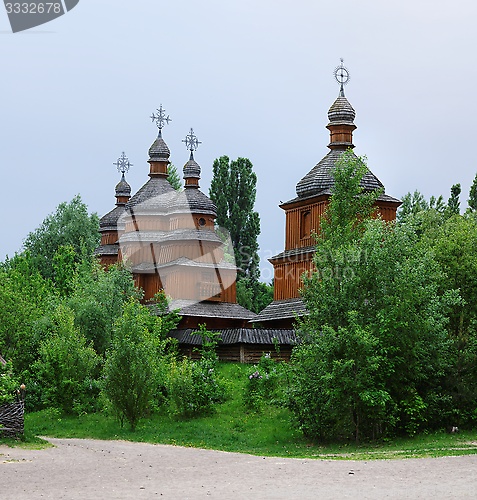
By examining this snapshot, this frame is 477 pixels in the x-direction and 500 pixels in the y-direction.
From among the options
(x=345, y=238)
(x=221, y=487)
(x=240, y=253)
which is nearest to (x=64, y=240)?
(x=240, y=253)

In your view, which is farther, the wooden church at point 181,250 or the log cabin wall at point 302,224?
the wooden church at point 181,250

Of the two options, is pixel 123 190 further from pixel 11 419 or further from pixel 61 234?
pixel 11 419

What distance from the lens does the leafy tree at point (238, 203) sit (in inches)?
2820

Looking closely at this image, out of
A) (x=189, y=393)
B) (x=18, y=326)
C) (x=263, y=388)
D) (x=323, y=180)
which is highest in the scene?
(x=323, y=180)

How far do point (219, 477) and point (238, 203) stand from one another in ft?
179

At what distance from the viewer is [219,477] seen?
60.1ft

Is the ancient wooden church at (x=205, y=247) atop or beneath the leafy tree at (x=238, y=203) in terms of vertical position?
beneath

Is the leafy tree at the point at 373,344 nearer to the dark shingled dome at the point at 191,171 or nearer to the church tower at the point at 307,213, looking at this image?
the church tower at the point at 307,213

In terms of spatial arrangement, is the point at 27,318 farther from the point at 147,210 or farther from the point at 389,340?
the point at 389,340

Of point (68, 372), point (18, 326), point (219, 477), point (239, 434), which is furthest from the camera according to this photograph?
point (18, 326)

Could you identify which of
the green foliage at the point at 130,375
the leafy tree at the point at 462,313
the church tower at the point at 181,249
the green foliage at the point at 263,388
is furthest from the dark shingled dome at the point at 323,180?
the green foliage at the point at 130,375

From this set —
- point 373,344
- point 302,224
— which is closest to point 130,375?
point 373,344

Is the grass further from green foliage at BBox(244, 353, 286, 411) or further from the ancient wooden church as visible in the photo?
the ancient wooden church

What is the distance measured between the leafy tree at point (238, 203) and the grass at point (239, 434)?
33.9m
